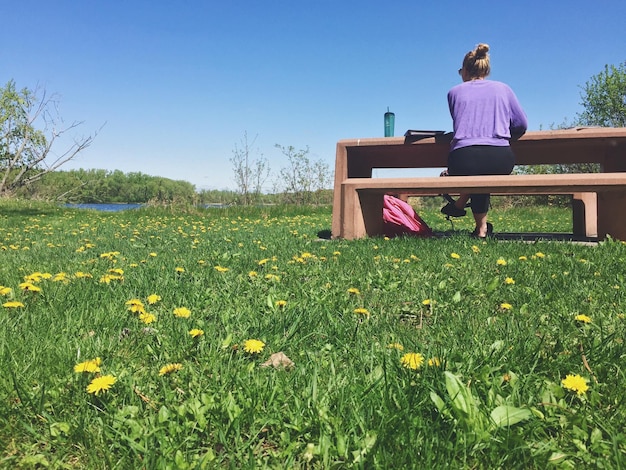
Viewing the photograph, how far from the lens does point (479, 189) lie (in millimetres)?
3885

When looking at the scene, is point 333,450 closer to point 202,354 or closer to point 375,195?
point 202,354

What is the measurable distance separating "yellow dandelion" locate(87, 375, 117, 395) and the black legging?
389 cm

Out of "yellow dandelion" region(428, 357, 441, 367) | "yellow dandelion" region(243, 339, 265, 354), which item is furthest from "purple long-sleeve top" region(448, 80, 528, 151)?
"yellow dandelion" region(243, 339, 265, 354)

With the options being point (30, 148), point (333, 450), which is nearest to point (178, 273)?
point (333, 450)

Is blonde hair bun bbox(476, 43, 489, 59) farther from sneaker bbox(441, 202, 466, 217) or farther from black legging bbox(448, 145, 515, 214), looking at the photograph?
sneaker bbox(441, 202, 466, 217)

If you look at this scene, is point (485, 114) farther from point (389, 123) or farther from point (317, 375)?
point (317, 375)

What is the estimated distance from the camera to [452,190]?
4.00m

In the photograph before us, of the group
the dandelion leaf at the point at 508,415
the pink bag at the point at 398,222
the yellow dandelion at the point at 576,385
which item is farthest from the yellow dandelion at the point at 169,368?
the pink bag at the point at 398,222

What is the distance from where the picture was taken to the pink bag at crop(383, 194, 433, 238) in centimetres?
532

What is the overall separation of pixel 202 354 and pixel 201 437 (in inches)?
15.2

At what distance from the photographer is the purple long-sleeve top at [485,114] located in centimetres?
412

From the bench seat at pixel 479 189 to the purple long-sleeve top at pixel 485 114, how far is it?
22.1 inches

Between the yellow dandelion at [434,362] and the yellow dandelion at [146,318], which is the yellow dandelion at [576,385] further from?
the yellow dandelion at [146,318]

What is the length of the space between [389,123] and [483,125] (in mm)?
1266
